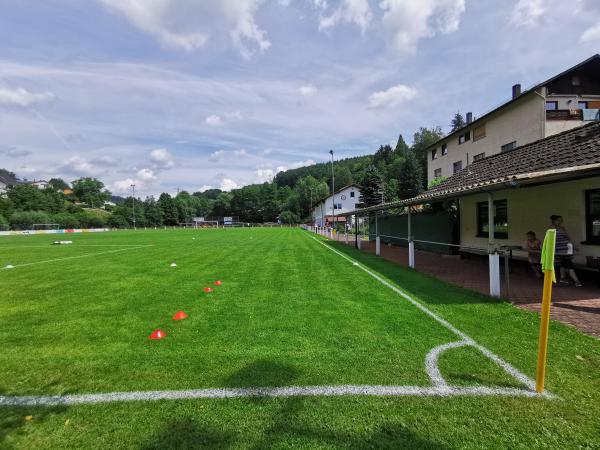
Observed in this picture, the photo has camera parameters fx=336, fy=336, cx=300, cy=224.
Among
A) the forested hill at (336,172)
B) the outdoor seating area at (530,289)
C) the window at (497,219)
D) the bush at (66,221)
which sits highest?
the forested hill at (336,172)

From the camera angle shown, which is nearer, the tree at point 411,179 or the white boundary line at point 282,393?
the white boundary line at point 282,393

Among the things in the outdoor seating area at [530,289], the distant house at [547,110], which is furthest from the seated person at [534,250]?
the distant house at [547,110]

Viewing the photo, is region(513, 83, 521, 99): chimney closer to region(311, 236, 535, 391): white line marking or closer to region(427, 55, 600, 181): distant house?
region(427, 55, 600, 181): distant house

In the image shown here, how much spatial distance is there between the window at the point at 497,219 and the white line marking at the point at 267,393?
33.6 ft

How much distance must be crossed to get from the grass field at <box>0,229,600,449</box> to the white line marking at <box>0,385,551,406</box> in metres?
0.06

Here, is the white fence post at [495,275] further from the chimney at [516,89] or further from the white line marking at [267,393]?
the chimney at [516,89]

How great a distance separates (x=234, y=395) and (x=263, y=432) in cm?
66

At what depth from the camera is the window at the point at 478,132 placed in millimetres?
25809

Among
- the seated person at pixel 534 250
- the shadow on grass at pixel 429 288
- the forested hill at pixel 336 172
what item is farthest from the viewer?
the forested hill at pixel 336 172

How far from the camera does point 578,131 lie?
9.34 metres

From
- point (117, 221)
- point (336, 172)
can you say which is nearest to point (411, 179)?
point (336, 172)

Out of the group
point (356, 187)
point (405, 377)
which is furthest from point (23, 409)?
point (356, 187)

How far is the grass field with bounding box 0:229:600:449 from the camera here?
2.71m

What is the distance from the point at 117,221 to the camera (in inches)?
3548
